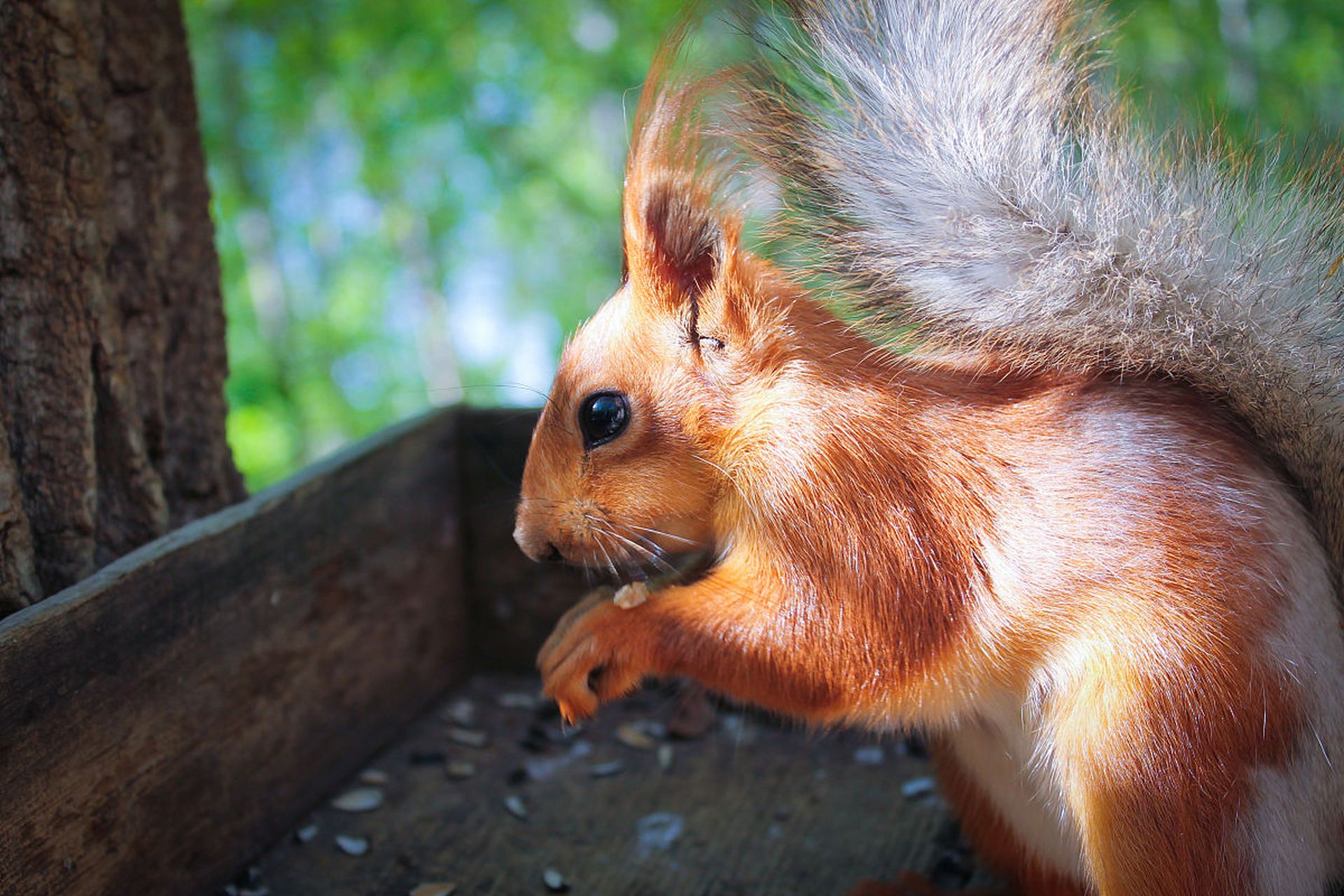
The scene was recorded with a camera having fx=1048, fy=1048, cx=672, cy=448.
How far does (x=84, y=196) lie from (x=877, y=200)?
105 cm

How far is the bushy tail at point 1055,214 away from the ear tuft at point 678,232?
11 centimetres

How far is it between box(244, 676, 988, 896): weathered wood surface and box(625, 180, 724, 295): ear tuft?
87 centimetres

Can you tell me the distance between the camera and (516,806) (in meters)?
1.69

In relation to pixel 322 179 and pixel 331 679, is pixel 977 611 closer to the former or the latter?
pixel 331 679

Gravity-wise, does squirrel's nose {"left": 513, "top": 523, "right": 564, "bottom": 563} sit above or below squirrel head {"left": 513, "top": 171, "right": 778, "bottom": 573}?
below

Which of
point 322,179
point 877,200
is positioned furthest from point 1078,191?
point 322,179

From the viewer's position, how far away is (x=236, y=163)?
5699 mm

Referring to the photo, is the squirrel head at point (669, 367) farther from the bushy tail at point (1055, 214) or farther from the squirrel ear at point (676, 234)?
the bushy tail at point (1055, 214)

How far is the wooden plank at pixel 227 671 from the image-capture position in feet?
3.73

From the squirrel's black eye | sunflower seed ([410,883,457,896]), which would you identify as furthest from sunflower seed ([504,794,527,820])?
the squirrel's black eye

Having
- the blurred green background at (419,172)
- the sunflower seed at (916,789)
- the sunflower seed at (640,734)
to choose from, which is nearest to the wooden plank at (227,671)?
the sunflower seed at (640,734)

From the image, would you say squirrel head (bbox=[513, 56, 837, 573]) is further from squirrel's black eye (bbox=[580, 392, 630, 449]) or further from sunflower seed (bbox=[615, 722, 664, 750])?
sunflower seed (bbox=[615, 722, 664, 750])

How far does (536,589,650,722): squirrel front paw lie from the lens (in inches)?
47.9

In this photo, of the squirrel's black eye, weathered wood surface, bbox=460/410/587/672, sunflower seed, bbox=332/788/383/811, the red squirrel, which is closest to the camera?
the red squirrel
